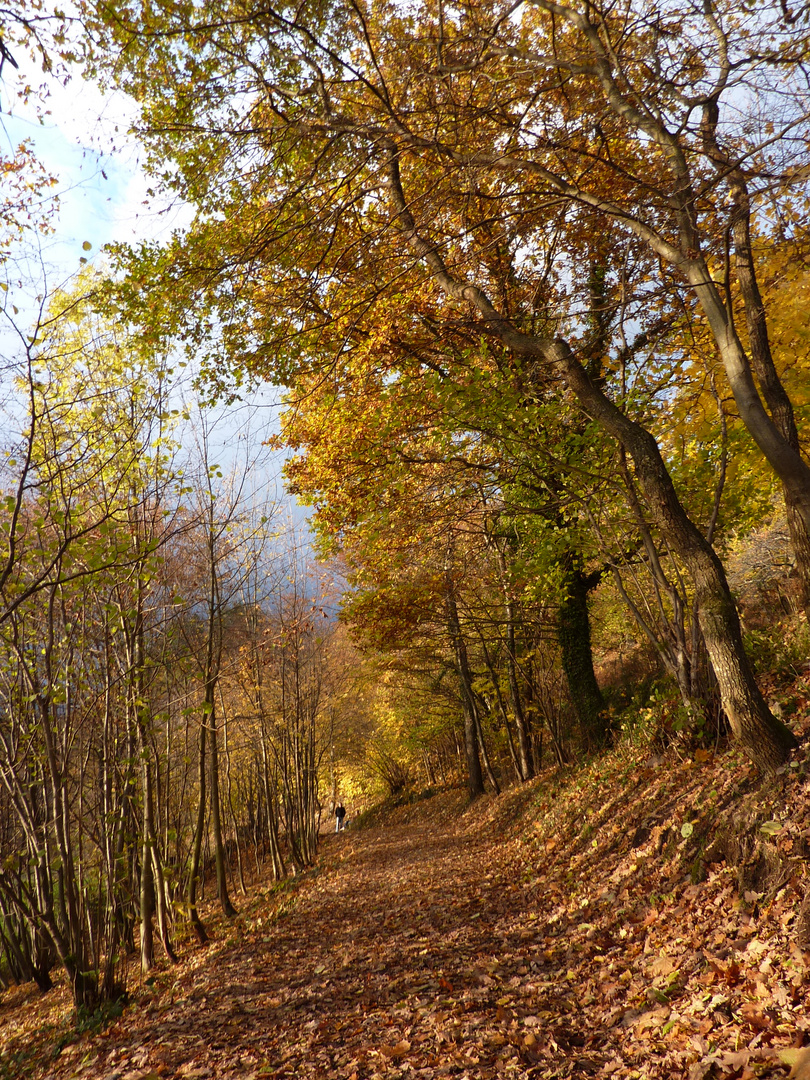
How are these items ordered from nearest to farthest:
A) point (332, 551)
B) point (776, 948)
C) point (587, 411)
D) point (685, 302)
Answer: point (776, 948) → point (587, 411) → point (685, 302) → point (332, 551)

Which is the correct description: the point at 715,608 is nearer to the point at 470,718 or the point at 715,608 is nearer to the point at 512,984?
the point at 512,984

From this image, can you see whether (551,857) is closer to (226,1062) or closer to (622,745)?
(622,745)

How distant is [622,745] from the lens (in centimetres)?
868

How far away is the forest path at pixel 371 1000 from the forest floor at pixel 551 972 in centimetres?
2

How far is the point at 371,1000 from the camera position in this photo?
15.0ft

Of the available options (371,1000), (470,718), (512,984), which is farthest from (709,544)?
(470,718)

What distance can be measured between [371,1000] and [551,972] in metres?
1.42

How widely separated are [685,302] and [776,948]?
6.57 meters

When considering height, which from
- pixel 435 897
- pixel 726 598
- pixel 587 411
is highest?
pixel 587 411

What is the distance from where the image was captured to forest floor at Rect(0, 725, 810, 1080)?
9.75ft

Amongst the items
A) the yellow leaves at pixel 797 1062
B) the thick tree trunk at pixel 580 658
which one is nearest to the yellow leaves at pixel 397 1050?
the yellow leaves at pixel 797 1062

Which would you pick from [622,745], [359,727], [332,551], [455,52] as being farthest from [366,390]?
[359,727]

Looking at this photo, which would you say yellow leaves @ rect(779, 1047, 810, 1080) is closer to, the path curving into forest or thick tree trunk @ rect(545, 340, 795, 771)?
the path curving into forest

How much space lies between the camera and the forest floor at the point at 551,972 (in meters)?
2.97
